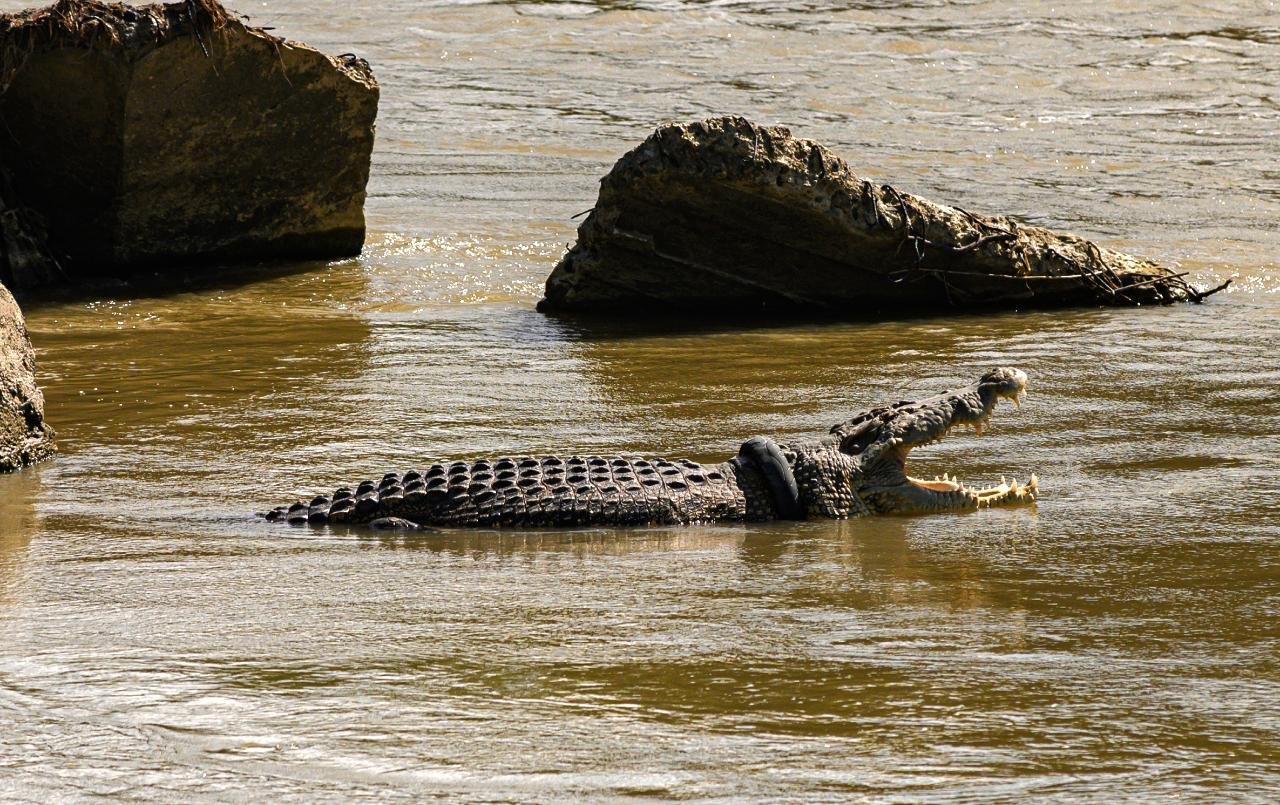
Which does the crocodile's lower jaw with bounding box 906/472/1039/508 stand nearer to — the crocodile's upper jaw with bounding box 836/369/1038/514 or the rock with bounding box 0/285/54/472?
the crocodile's upper jaw with bounding box 836/369/1038/514

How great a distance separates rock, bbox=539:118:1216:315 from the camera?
8984 millimetres

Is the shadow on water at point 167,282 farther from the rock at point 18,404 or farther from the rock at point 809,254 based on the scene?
the rock at point 18,404

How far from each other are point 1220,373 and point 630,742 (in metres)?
4.92

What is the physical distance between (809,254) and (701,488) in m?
4.18

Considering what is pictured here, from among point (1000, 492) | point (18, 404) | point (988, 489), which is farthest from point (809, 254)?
point (18, 404)

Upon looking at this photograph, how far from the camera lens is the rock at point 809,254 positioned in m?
8.98

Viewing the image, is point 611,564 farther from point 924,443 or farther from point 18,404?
point 18,404

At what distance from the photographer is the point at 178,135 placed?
994cm

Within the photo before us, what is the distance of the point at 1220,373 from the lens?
7207 mm

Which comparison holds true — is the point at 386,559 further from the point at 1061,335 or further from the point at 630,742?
the point at 1061,335

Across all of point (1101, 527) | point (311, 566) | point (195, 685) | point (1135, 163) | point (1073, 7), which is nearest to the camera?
point (195, 685)

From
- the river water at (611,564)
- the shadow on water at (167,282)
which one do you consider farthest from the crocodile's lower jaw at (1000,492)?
the shadow on water at (167,282)

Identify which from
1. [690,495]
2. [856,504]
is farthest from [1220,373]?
[690,495]

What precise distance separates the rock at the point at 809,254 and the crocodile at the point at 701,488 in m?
3.54
